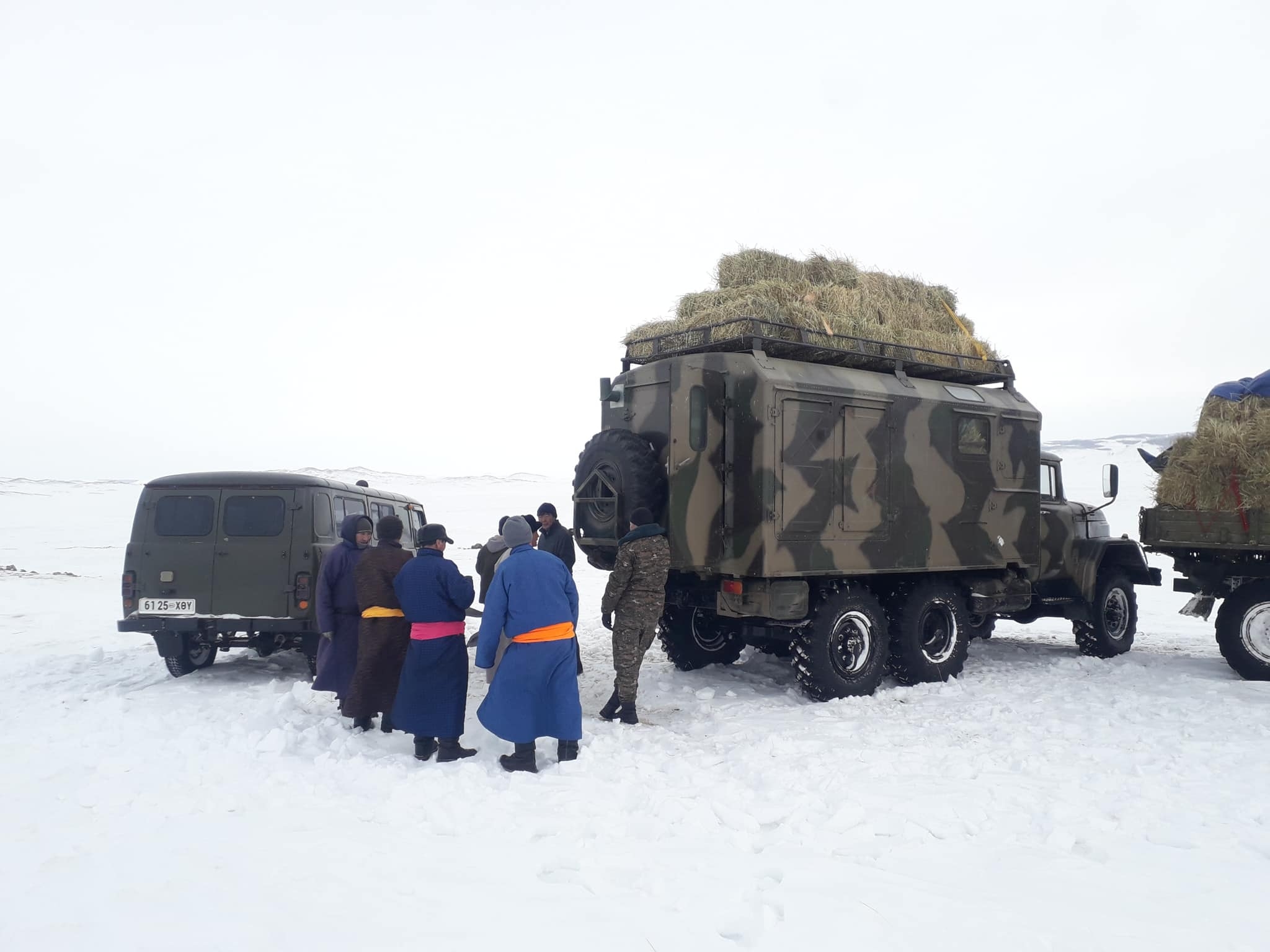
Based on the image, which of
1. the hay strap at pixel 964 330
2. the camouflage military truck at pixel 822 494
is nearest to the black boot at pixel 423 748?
the camouflage military truck at pixel 822 494

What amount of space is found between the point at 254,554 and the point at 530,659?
4.02 metres

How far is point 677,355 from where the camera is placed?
27.4 feet

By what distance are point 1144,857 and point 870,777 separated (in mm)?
1577

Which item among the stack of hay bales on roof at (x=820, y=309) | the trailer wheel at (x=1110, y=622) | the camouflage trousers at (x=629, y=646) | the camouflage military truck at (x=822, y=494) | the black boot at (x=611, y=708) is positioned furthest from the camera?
the trailer wheel at (x=1110, y=622)

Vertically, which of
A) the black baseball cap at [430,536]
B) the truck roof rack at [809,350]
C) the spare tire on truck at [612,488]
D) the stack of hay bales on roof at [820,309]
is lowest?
the black baseball cap at [430,536]

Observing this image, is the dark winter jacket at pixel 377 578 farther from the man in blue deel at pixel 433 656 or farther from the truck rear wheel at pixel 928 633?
the truck rear wheel at pixel 928 633

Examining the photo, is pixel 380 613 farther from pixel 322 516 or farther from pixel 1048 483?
pixel 1048 483

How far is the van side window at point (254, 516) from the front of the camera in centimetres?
857

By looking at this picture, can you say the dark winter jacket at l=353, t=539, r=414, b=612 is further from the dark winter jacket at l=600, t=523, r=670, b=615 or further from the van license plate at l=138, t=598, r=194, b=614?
the van license plate at l=138, t=598, r=194, b=614

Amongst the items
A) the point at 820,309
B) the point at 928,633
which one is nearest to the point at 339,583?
the point at 820,309

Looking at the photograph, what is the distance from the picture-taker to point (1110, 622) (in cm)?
1095

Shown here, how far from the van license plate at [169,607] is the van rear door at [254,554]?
23cm

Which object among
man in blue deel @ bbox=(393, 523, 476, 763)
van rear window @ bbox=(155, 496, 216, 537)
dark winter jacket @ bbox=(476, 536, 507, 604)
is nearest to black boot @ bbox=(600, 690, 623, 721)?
man in blue deel @ bbox=(393, 523, 476, 763)

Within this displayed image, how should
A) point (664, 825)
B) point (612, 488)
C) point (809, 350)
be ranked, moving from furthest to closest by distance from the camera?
point (809, 350) < point (612, 488) < point (664, 825)
